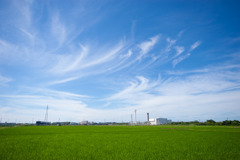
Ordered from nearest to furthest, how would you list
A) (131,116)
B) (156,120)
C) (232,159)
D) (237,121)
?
(232,159) < (237,121) < (156,120) < (131,116)

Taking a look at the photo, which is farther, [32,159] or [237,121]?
[237,121]

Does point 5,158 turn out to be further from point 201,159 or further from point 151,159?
point 201,159

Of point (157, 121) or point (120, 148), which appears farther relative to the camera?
point (157, 121)

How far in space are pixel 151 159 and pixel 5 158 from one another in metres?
10.7

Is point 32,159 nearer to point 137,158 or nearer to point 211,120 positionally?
point 137,158

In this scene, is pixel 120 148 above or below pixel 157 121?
above

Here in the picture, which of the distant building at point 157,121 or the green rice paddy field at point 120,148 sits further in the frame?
the distant building at point 157,121

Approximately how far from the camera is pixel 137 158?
1042cm

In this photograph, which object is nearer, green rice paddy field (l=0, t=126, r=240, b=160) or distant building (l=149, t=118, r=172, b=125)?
green rice paddy field (l=0, t=126, r=240, b=160)

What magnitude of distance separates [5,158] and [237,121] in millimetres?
119824

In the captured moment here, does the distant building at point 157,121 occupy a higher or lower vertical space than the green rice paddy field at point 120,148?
lower

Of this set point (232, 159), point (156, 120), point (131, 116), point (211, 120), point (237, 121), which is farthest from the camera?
point (131, 116)

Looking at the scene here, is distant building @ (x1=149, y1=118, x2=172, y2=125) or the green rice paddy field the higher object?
the green rice paddy field

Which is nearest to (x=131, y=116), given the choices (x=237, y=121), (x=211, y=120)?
(x=211, y=120)
